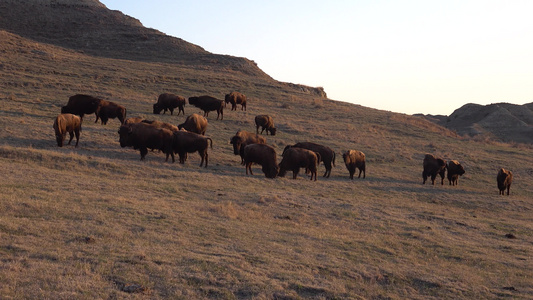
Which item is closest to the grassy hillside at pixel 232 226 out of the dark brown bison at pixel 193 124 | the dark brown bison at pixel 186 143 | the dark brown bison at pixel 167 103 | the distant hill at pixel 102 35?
the dark brown bison at pixel 186 143

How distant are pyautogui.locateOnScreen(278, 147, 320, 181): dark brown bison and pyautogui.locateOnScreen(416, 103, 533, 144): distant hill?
43.7 metres

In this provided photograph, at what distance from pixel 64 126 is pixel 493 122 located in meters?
66.7

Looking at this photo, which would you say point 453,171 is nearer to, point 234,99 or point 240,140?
point 240,140

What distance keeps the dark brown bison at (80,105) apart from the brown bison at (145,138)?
6058 mm

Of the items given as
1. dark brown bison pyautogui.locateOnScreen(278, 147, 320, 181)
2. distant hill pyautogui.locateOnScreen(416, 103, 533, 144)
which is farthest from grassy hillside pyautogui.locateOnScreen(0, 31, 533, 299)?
distant hill pyautogui.locateOnScreen(416, 103, 533, 144)

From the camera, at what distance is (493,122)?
243 feet

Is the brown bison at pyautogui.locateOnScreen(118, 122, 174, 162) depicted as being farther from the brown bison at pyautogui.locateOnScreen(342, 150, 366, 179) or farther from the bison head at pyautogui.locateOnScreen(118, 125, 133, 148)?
the brown bison at pyautogui.locateOnScreen(342, 150, 366, 179)

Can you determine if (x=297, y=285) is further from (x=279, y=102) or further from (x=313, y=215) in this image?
(x=279, y=102)

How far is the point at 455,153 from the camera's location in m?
36.8

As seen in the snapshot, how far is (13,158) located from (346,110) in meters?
39.9

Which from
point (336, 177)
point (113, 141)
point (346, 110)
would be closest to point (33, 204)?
point (113, 141)

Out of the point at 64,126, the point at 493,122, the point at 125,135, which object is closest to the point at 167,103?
the point at 125,135

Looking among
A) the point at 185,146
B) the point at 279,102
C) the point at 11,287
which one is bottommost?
the point at 11,287

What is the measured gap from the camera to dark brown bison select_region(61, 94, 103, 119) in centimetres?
2738
